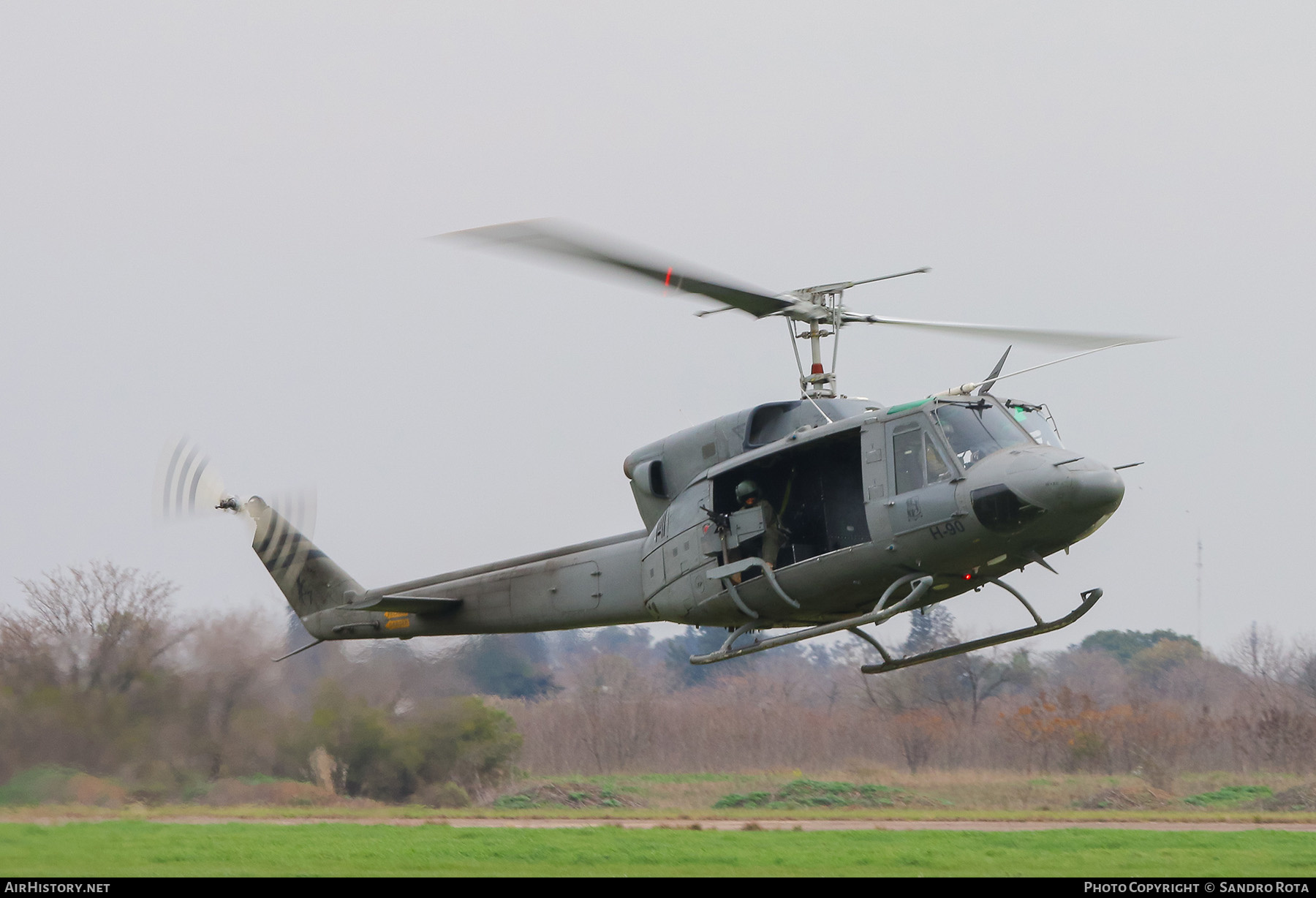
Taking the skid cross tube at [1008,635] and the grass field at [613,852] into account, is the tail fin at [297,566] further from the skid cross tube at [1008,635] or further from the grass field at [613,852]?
the skid cross tube at [1008,635]

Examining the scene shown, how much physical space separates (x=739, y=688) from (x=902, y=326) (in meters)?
15.1

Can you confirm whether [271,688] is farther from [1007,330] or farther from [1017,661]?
[1017,661]

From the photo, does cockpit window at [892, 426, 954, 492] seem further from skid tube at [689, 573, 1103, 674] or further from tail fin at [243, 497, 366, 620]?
tail fin at [243, 497, 366, 620]

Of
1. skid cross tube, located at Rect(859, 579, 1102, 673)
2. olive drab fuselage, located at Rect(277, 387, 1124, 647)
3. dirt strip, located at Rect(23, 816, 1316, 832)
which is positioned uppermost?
olive drab fuselage, located at Rect(277, 387, 1124, 647)

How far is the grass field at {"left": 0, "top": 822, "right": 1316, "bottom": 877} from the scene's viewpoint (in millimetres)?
10789

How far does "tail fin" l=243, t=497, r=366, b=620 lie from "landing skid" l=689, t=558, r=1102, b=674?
17.5 ft

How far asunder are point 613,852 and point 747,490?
3888 millimetres

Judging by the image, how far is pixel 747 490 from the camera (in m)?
10.9

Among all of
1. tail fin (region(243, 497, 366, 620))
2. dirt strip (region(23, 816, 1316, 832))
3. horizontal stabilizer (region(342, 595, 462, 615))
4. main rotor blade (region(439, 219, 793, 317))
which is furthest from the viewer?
dirt strip (region(23, 816, 1316, 832))

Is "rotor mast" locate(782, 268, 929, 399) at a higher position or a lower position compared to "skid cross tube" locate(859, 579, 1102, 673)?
higher

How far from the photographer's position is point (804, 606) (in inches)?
421

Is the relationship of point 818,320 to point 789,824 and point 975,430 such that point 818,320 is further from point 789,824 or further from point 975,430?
point 789,824

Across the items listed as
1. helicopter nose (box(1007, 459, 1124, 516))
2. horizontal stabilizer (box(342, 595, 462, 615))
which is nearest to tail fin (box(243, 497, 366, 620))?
horizontal stabilizer (box(342, 595, 462, 615))
